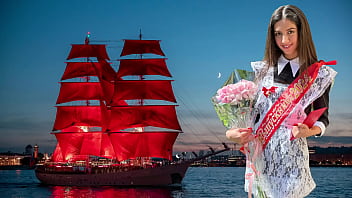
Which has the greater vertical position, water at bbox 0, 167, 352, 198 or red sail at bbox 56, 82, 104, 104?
red sail at bbox 56, 82, 104, 104

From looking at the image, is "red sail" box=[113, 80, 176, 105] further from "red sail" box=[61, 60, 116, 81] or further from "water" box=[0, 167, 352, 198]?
"water" box=[0, 167, 352, 198]

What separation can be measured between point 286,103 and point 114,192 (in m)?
46.3

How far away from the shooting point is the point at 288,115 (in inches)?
107

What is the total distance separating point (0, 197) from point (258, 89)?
49344 mm

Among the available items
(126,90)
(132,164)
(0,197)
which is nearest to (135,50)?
(126,90)

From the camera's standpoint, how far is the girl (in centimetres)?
267

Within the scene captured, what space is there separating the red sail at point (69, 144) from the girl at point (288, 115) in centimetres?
4880

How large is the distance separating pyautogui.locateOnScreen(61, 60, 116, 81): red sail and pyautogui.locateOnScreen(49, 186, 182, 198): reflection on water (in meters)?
12.4

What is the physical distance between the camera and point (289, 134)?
8.93ft

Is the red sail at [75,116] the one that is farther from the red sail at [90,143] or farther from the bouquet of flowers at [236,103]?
the bouquet of flowers at [236,103]

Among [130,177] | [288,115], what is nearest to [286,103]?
[288,115]

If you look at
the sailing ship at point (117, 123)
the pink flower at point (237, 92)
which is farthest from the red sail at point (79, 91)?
the pink flower at point (237, 92)

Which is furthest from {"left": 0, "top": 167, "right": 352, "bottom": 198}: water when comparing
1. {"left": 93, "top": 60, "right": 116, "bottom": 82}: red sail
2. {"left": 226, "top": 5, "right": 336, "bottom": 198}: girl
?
{"left": 226, "top": 5, "right": 336, "bottom": 198}: girl

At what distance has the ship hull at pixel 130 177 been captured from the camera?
50438mm
